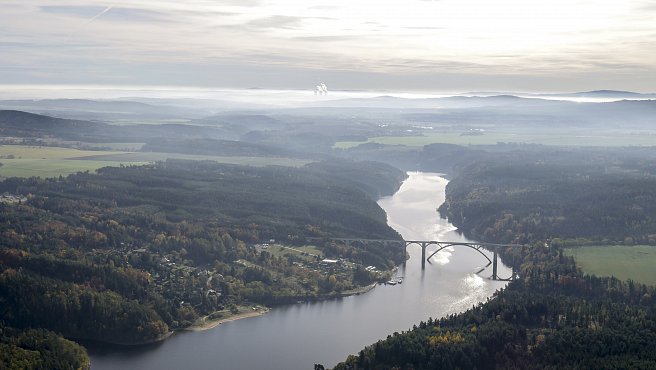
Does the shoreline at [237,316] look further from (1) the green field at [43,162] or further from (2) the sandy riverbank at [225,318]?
(1) the green field at [43,162]

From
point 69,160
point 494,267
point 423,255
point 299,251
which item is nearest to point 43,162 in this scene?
point 69,160

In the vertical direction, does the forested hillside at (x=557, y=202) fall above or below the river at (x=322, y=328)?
above

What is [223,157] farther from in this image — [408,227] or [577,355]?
[577,355]

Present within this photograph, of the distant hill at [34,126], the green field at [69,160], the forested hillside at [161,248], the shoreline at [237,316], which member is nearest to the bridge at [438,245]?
the forested hillside at [161,248]

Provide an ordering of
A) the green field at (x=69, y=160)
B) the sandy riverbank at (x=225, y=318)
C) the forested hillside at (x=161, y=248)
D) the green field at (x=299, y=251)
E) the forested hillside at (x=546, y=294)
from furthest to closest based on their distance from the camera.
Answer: the green field at (x=69, y=160)
the green field at (x=299, y=251)
the sandy riverbank at (x=225, y=318)
the forested hillside at (x=161, y=248)
the forested hillside at (x=546, y=294)

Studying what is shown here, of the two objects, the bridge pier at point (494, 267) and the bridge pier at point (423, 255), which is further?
the bridge pier at point (423, 255)

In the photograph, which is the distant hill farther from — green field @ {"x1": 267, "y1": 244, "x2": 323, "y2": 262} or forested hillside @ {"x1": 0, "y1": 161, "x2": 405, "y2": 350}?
green field @ {"x1": 267, "y1": 244, "x2": 323, "y2": 262}

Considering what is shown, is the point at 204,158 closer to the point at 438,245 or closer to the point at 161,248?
the point at 438,245

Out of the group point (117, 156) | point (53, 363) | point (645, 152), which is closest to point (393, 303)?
point (53, 363)
